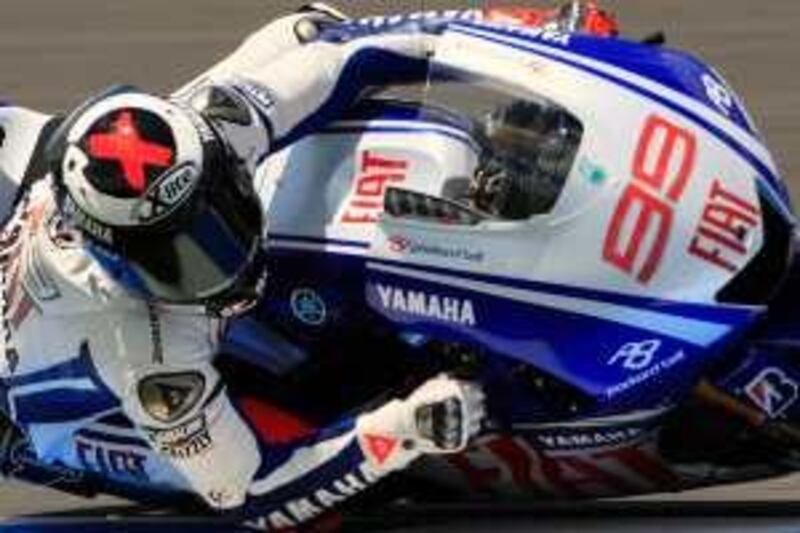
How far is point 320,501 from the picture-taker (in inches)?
143

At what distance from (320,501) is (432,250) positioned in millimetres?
499

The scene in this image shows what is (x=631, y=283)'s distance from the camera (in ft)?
11.1

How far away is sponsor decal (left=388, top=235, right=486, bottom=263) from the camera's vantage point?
3.44 meters

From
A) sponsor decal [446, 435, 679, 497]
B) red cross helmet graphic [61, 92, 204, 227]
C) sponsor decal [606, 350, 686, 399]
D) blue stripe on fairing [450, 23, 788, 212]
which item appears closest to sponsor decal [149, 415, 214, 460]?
red cross helmet graphic [61, 92, 204, 227]

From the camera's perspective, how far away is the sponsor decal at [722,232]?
3.37 m

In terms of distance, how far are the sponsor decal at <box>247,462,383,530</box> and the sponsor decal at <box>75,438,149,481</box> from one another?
0.24 m

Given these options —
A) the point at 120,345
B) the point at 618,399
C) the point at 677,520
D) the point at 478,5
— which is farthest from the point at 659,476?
the point at 478,5

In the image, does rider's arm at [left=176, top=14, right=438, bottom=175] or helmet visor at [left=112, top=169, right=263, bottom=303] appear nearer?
helmet visor at [left=112, top=169, right=263, bottom=303]

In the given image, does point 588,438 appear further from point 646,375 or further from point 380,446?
point 380,446

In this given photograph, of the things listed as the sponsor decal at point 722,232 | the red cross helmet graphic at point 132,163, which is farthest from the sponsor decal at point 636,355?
the red cross helmet graphic at point 132,163

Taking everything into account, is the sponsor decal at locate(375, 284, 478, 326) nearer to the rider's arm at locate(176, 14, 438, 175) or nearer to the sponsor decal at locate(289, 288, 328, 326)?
the sponsor decal at locate(289, 288, 328, 326)

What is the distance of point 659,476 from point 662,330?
46cm

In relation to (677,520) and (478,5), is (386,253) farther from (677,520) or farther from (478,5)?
(478,5)

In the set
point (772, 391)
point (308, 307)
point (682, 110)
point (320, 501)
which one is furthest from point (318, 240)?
point (772, 391)
